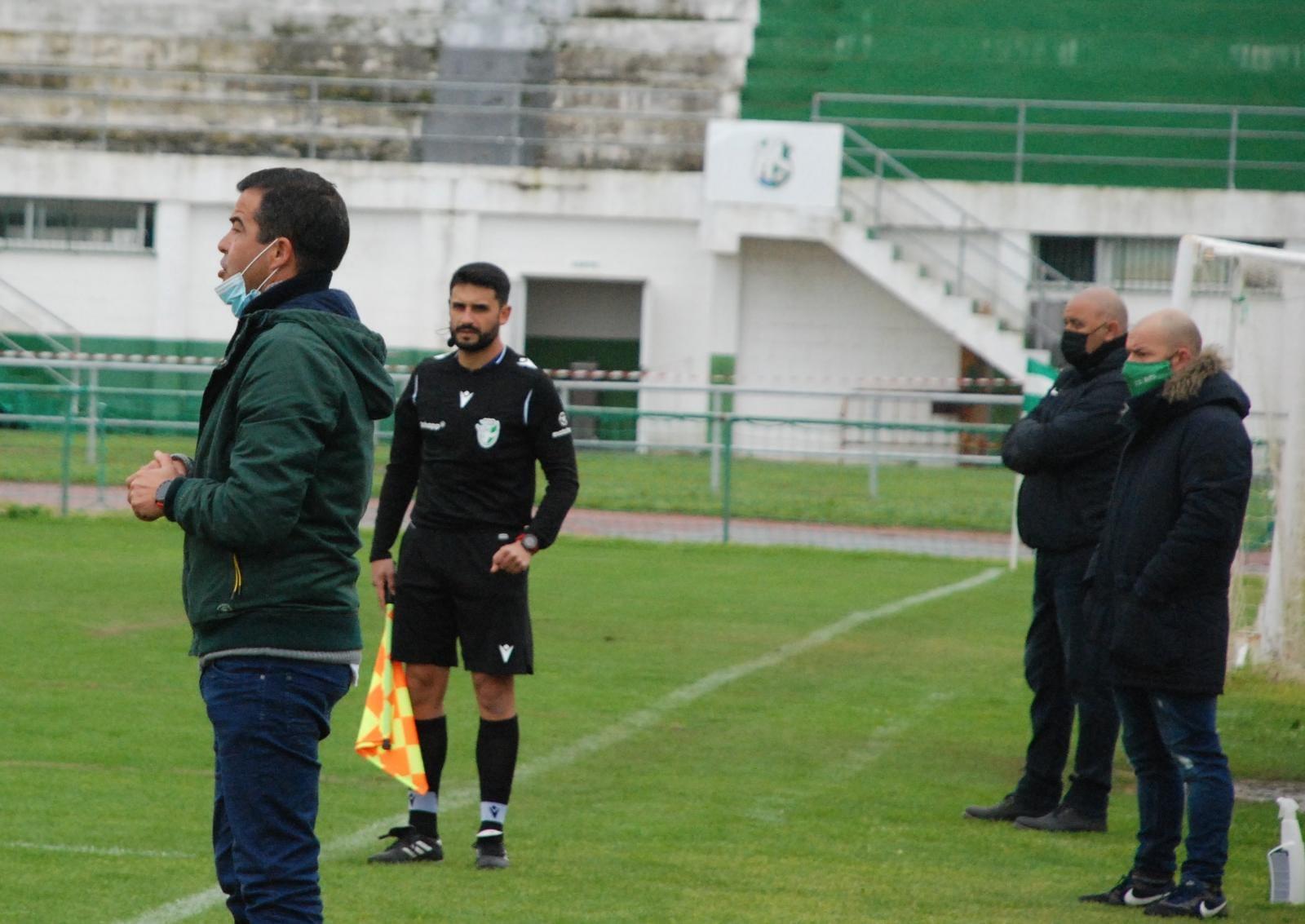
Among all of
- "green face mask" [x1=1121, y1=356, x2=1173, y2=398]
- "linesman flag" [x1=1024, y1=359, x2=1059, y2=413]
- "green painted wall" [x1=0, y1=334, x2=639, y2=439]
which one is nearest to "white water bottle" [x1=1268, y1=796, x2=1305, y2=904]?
"green face mask" [x1=1121, y1=356, x2=1173, y2=398]

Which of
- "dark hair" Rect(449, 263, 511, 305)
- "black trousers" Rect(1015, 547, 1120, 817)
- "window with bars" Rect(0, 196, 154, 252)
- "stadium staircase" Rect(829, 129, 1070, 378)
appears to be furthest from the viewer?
"window with bars" Rect(0, 196, 154, 252)

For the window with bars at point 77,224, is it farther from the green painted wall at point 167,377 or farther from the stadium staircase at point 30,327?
the green painted wall at point 167,377

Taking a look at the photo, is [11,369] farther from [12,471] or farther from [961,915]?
[961,915]

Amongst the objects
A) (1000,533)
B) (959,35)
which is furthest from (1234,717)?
(959,35)

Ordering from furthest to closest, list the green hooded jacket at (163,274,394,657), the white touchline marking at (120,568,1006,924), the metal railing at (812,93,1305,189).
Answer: the metal railing at (812,93,1305,189), the white touchline marking at (120,568,1006,924), the green hooded jacket at (163,274,394,657)

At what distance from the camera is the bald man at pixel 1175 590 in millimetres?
5906

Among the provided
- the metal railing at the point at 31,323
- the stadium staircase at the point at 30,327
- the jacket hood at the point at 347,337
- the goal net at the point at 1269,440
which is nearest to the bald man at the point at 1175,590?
the jacket hood at the point at 347,337

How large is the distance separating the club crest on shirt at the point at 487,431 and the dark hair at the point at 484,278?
1.35 feet

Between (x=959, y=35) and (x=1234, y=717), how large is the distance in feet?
83.1

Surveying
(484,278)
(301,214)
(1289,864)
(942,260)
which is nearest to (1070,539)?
(1289,864)

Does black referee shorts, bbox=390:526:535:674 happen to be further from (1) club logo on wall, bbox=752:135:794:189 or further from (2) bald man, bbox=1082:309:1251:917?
(1) club logo on wall, bbox=752:135:794:189

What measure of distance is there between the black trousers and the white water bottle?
924 mm

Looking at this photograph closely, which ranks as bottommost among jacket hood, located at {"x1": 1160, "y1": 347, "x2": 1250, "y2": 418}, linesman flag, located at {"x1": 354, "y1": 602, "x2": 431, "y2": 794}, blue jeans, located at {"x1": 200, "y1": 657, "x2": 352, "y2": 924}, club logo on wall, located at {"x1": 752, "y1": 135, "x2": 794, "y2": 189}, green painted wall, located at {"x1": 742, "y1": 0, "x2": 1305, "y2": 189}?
linesman flag, located at {"x1": 354, "y1": 602, "x2": 431, "y2": 794}

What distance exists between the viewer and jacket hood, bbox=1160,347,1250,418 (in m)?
5.98
